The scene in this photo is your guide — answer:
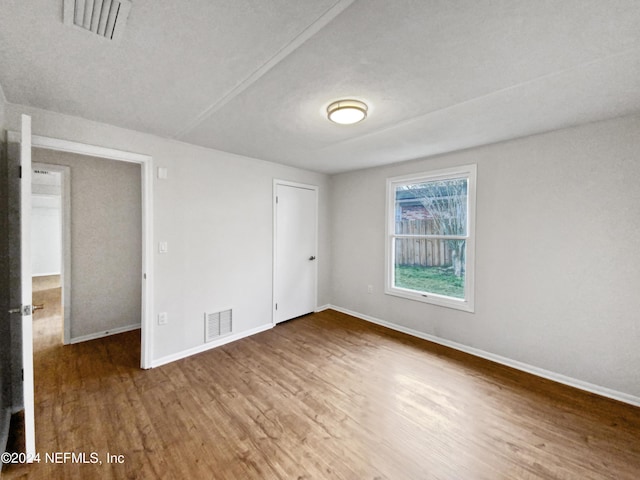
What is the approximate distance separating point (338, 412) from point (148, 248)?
2.35 m

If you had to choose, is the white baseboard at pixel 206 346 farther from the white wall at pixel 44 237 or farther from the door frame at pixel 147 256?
the white wall at pixel 44 237

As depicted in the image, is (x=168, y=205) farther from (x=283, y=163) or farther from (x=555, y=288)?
(x=555, y=288)

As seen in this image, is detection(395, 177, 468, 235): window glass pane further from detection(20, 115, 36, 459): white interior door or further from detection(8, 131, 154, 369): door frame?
detection(20, 115, 36, 459): white interior door

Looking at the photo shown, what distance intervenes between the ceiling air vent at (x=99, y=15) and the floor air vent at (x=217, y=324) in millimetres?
2677

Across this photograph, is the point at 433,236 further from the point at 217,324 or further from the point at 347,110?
the point at 217,324

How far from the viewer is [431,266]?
3.52 meters

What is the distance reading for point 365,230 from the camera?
4.19m

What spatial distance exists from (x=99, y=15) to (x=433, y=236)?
3.50m

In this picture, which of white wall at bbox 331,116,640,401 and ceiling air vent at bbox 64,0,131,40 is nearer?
ceiling air vent at bbox 64,0,131,40

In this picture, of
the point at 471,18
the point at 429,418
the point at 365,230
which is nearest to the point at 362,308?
the point at 365,230

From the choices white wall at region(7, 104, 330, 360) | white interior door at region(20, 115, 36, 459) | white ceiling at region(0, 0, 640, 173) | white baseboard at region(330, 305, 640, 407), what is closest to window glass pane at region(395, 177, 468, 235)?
white ceiling at region(0, 0, 640, 173)

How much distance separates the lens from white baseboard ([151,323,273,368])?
110 inches

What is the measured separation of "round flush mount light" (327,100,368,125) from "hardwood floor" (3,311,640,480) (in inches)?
90.5

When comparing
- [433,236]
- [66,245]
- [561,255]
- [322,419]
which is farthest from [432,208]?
[66,245]
